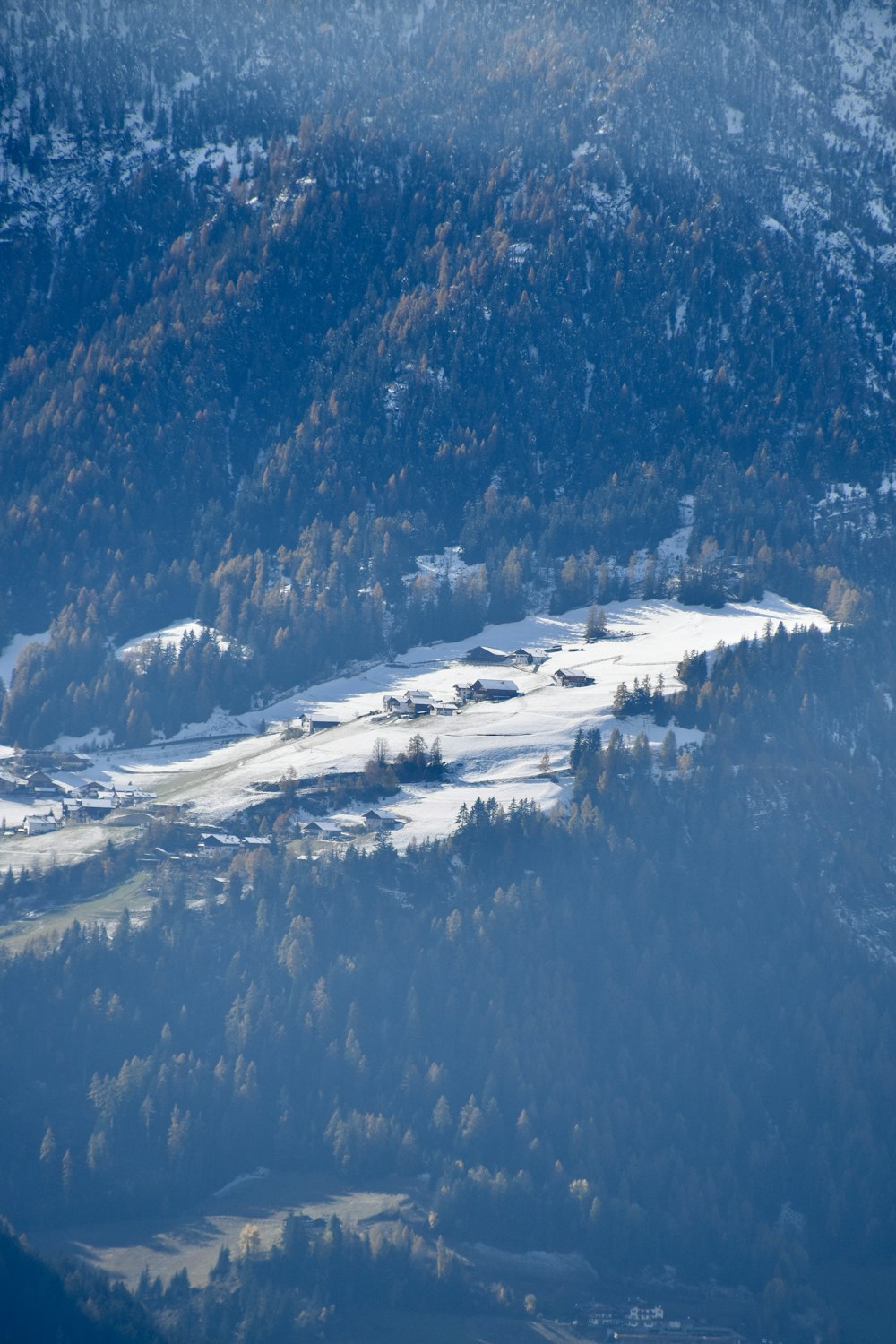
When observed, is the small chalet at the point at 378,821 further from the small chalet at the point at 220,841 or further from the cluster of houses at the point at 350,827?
the small chalet at the point at 220,841

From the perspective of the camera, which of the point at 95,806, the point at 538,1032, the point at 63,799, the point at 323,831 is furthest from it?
the point at 63,799

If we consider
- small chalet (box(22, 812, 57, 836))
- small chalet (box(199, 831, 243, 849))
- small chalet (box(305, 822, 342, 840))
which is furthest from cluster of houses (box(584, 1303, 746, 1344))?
small chalet (box(22, 812, 57, 836))

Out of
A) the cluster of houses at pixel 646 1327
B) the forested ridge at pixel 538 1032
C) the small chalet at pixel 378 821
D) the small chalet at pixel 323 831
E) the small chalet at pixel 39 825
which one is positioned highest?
the small chalet at pixel 378 821

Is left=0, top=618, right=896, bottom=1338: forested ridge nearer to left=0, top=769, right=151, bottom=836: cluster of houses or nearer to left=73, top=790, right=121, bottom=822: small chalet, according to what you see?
left=73, top=790, right=121, bottom=822: small chalet

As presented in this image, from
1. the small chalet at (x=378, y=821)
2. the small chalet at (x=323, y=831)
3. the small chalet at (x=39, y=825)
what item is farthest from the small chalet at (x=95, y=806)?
the small chalet at (x=378, y=821)

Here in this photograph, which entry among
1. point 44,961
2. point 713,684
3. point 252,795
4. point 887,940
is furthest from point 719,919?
point 44,961

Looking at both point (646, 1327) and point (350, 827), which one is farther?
point (350, 827)

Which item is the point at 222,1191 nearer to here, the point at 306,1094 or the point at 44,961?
the point at 306,1094

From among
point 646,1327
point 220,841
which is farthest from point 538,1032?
point 220,841

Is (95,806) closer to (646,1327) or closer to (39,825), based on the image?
(39,825)
